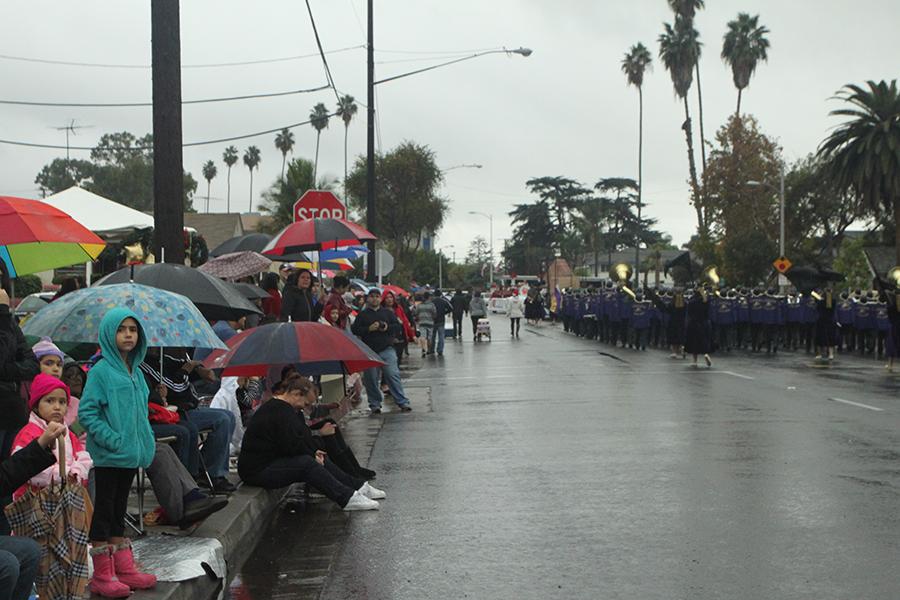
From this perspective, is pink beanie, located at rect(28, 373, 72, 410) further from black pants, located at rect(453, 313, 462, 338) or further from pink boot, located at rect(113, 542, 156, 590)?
black pants, located at rect(453, 313, 462, 338)

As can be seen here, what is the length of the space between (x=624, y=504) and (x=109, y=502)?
427cm

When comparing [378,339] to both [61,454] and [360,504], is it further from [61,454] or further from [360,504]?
[61,454]

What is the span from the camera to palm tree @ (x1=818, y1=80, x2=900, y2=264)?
5069cm

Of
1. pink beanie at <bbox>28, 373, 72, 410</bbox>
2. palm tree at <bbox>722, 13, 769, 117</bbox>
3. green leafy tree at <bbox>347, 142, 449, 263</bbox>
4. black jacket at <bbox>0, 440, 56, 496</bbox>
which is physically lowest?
black jacket at <bbox>0, 440, 56, 496</bbox>

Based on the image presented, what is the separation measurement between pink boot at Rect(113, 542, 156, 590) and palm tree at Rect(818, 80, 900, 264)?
48.4 m

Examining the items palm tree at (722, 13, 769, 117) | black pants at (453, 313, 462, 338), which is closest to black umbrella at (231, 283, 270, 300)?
black pants at (453, 313, 462, 338)

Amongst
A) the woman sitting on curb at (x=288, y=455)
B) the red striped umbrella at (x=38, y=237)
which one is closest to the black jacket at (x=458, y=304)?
the red striped umbrella at (x=38, y=237)

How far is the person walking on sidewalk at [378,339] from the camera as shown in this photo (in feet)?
56.5

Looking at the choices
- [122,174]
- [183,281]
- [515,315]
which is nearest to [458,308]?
[515,315]

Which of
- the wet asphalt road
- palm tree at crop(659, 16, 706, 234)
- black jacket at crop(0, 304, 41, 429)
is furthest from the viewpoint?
palm tree at crop(659, 16, 706, 234)

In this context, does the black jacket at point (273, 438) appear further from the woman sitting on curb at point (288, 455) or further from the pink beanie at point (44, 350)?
the pink beanie at point (44, 350)

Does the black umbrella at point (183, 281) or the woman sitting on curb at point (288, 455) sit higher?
the black umbrella at point (183, 281)

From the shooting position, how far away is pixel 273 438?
383 inches

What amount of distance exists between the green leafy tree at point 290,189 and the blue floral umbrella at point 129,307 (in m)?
32.5
